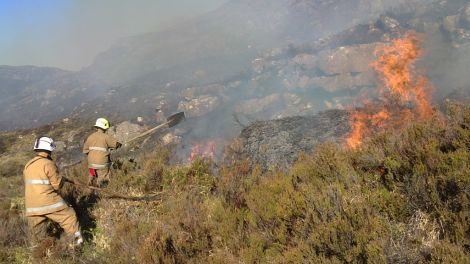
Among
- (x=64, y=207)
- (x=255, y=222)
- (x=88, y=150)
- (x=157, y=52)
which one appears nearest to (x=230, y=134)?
(x=88, y=150)

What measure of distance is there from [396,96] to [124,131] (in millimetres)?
12967

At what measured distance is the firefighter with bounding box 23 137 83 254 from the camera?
635 centimetres

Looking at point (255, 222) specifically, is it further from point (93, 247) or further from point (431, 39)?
point (431, 39)

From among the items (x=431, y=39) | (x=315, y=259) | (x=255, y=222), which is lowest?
(x=431, y=39)

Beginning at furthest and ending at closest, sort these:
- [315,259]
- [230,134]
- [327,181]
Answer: [230,134], [327,181], [315,259]

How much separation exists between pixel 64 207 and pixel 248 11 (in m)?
73.4

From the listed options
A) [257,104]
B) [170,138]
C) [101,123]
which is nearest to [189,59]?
[257,104]

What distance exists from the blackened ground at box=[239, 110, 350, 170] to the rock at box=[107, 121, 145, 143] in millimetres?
8539

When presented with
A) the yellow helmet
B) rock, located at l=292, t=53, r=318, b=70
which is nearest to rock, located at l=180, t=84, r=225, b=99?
rock, located at l=292, t=53, r=318, b=70

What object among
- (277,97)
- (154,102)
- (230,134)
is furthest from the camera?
(154,102)

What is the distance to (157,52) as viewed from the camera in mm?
72750

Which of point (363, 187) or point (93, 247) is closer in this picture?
point (363, 187)

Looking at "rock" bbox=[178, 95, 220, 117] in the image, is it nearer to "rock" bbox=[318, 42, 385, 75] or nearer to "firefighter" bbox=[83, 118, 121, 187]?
"rock" bbox=[318, 42, 385, 75]

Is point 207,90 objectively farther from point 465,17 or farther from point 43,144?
point 43,144
